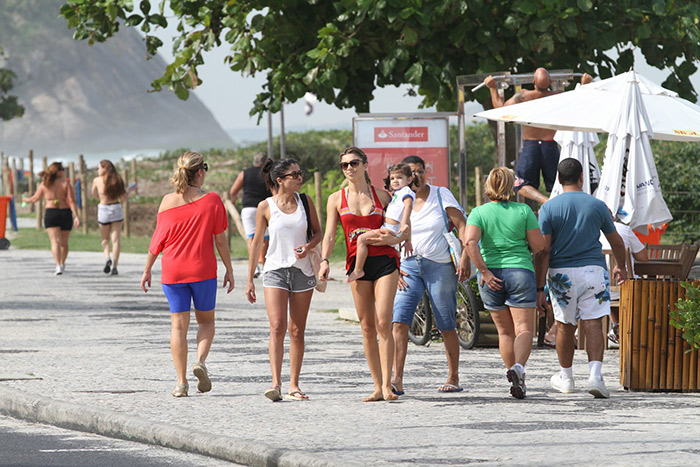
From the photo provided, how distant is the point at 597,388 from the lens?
29.6ft

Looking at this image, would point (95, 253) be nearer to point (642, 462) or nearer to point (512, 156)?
point (512, 156)

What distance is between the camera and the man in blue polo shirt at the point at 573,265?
938 cm

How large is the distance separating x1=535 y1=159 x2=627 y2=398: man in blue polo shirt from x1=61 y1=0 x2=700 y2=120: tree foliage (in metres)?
7.24

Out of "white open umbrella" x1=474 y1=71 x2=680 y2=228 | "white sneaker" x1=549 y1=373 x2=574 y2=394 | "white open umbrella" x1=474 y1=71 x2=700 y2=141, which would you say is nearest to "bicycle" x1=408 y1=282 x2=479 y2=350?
"white open umbrella" x1=474 y1=71 x2=680 y2=228

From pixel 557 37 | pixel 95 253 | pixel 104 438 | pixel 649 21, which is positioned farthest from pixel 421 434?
pixel 95 253

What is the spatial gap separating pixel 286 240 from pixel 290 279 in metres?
0.29

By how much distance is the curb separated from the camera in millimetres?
6820

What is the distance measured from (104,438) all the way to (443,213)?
3.12 m

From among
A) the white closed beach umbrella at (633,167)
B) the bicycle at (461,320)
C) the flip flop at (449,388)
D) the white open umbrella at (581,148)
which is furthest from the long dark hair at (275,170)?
the white open umbrella at (581,148)

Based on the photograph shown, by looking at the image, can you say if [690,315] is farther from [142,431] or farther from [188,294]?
[142,431]

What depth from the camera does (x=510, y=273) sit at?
30.4 ft

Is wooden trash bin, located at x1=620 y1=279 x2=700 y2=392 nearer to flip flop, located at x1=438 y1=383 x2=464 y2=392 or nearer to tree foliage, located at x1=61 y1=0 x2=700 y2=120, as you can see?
flip flop, located at x1=438 y1=383 x2=464 y2=392

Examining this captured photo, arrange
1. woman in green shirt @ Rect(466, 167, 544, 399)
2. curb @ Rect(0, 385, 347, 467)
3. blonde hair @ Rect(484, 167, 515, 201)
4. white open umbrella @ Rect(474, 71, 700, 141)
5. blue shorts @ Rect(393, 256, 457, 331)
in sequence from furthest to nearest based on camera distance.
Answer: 1. white open umbrella @ Rect(474, 71, 700, 141)
2. blue shorts @ Rect(393, 256, 457, 331)
3. blonde hair @ Rect(484, 167, 515, 201)
4. woman in green shirt @ Rect(466, 167, 544, 399)
5. curb @ Rect(0, 385, 347, 467)

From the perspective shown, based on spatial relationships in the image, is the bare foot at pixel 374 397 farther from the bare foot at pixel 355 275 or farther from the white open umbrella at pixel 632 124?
the white open umbrella at pixel 632 124
